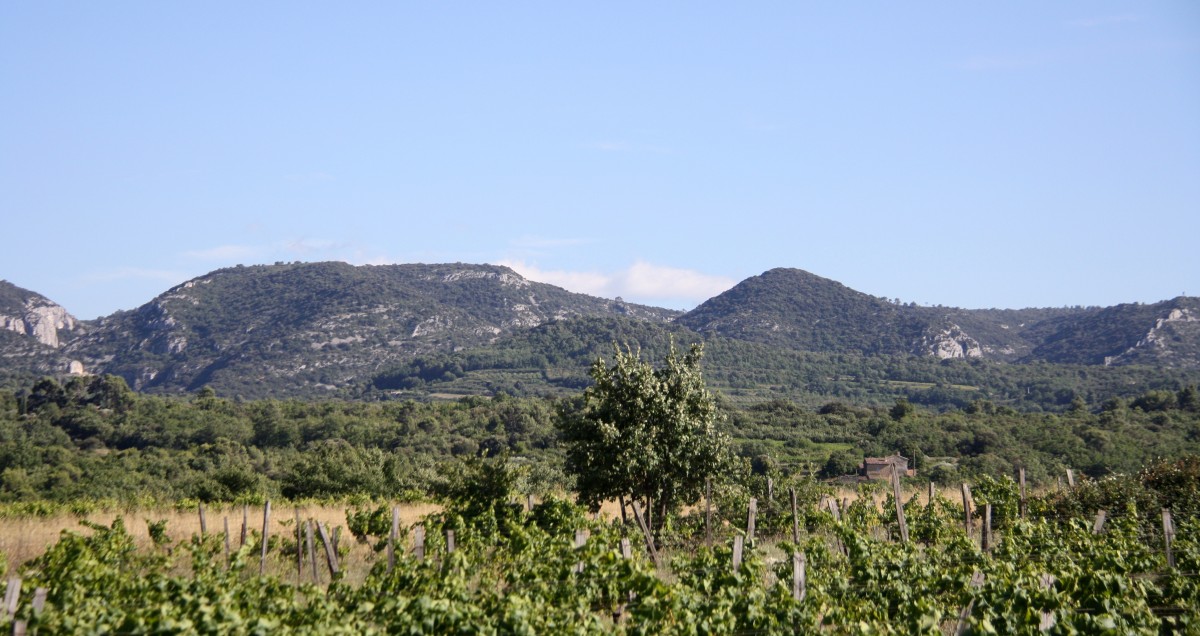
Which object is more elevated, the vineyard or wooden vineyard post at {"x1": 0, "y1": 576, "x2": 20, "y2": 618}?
wooden vineyard post at {"x1": 0, "y1": 576, "x2": 20, "y2": 618}

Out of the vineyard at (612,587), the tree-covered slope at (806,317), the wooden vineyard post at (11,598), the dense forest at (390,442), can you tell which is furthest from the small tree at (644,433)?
the tree-covered slope at (806,317)

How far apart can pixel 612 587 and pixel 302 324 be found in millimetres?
158047

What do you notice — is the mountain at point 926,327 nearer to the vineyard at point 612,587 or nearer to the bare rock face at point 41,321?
the bare rock face at point 41,321

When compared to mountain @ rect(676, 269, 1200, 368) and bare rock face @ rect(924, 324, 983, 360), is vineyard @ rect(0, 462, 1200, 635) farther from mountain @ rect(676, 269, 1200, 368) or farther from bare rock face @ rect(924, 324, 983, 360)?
bare rock face @ rect(924, 324, 983, 360)

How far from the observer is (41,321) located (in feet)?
524

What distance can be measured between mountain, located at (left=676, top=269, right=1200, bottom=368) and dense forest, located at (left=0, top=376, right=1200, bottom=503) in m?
63.7

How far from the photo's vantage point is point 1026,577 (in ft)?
34.9

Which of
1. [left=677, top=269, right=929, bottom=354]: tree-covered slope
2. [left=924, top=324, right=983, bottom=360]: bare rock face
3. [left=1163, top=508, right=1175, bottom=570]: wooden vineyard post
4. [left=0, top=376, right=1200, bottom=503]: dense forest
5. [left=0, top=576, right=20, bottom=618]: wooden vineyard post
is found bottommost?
[left=0, top=376, right=1200, bottom=503]: dense forest

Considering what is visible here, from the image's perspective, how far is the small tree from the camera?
1711 cm

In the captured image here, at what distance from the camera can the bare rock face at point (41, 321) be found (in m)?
155

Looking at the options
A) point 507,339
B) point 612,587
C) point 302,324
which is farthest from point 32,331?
point 612,587

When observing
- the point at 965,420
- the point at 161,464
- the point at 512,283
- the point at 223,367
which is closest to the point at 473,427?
the point at 161,464

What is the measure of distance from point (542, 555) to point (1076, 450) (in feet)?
130

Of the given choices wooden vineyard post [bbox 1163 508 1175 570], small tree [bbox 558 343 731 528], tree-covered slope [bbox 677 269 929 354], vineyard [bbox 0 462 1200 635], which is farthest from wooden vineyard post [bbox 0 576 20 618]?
tree-covered slope [bbox 677 269 929 354]
